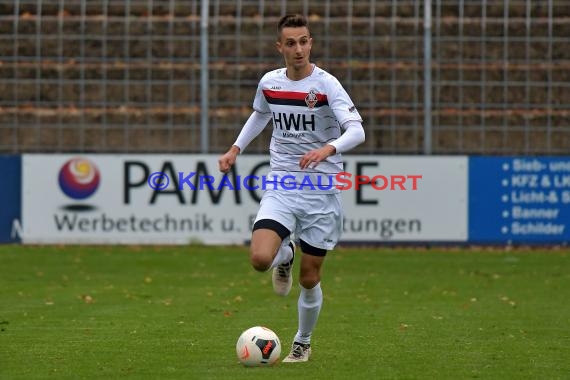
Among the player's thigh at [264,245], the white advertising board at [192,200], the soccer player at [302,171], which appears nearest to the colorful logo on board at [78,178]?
the white advertising board at [192,200]

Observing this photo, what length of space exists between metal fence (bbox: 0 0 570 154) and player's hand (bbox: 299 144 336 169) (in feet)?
38.2

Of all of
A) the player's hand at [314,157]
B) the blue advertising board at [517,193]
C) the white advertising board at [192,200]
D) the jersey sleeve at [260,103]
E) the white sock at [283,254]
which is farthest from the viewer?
the blue advertising board at [517,193]

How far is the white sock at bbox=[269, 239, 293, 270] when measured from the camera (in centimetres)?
899

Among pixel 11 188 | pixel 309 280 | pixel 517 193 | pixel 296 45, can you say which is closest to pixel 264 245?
pixel 309 280

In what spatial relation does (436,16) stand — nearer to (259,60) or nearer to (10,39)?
(259,60)

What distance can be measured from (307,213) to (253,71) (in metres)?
11.9

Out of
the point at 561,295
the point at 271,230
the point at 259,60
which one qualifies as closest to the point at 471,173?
the point at 259,60

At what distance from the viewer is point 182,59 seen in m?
20.7

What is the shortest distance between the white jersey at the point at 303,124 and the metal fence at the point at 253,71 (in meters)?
11.0

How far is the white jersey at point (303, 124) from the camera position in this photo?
9.16m

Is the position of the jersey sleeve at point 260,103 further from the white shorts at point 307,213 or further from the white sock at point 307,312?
the white sock at point 307,312

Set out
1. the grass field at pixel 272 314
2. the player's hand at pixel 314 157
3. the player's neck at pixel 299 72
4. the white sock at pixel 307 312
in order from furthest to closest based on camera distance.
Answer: the player's neck at pixel 299 72
the white sock at pixel 307 312
the grass field at pixel 272 314
the player's hand at pixel 314 157

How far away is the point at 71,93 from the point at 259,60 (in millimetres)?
3015

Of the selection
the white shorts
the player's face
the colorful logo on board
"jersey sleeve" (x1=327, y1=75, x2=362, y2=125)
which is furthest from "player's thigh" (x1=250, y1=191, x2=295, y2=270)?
the colorful logo on board
